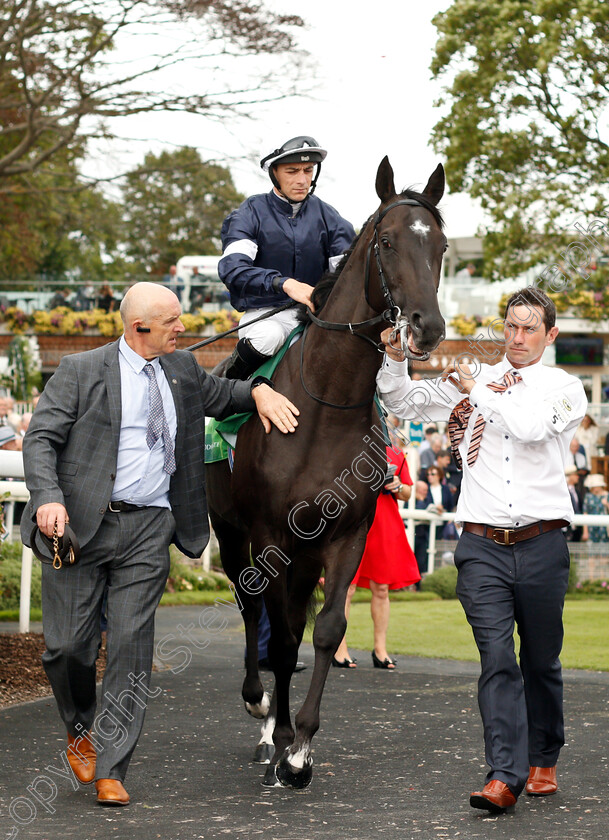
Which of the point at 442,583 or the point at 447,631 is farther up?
the point at 447,631

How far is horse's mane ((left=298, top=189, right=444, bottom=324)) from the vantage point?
4832mm

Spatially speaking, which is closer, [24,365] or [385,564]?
[385,564]

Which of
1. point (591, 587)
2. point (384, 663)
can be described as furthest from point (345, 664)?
point (591, 587)

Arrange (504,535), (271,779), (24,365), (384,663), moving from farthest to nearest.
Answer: (24,365), (384,663), (271,779), (504,535)

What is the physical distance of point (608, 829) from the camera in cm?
404

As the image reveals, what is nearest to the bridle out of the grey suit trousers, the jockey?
the jockey

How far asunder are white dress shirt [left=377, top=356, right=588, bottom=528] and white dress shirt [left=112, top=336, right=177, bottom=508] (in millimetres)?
1190

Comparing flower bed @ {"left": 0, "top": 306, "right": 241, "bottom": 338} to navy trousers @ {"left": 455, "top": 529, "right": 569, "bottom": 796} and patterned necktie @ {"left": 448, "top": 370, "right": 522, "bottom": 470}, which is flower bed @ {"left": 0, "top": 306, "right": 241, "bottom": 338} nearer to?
patterned necktie @ {"left": 448, "top": 370, "right": 522, "bottom": 470}

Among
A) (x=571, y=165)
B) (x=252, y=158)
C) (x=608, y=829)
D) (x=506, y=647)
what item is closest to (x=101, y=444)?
(x=506, y=647)

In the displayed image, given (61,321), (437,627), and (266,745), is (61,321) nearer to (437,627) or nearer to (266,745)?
(437,627)

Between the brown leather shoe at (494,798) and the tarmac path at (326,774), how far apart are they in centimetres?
5

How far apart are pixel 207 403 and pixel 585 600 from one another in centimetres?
970

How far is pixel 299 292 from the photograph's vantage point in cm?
538

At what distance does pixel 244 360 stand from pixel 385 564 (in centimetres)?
335
